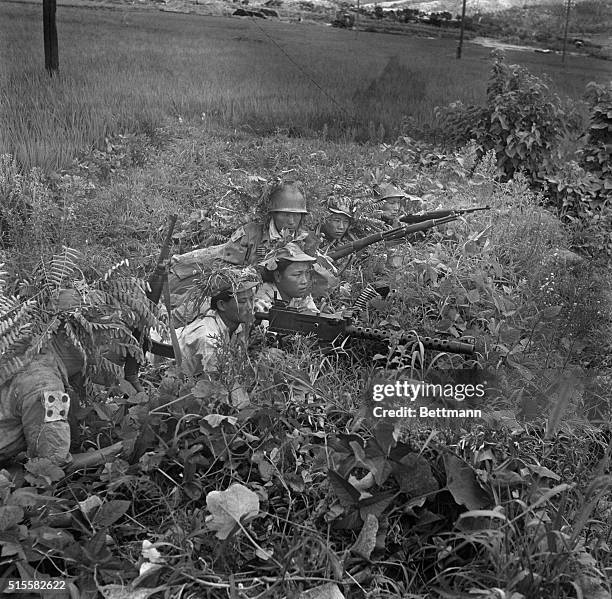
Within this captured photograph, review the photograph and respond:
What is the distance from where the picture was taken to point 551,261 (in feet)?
11.1

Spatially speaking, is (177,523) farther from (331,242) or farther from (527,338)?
(527,338)

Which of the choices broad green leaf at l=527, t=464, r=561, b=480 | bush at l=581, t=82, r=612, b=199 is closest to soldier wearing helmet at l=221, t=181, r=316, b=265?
broad green leaf at l=527, t=464, r=561, b=480

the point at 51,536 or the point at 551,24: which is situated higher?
the point at 551,24

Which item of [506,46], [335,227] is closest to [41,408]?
[335,227]

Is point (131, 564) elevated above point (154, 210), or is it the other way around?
point (154, 210)

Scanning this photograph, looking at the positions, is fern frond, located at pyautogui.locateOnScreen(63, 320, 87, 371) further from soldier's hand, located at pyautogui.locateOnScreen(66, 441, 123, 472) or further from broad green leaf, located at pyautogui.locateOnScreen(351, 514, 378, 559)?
broad green leaf, located at pyautogui.locateOnScreen(351, 514, 378, 559)

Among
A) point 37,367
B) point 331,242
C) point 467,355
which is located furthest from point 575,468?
point 37,367

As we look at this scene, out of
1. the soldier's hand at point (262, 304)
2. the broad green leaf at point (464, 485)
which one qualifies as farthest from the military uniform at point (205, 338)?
the broad green leaf at point (464, 485)

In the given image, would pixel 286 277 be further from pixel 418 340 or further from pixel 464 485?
pixel 464 485

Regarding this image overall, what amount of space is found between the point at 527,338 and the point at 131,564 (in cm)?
169

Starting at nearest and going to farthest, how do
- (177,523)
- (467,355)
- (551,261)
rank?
(177,523)
(467,355)
(551,261)

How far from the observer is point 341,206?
299cm

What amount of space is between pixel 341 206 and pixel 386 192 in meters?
0.36

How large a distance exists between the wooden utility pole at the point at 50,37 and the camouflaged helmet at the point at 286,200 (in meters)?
1.05
